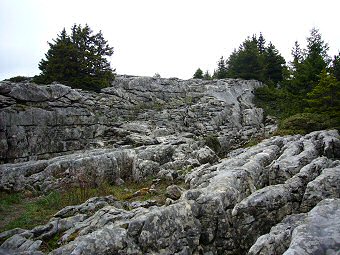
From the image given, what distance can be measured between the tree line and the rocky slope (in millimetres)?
2910

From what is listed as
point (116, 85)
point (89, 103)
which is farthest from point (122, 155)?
point (116, 85)

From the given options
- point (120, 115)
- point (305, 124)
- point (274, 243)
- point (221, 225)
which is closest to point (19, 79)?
point (120, 115)

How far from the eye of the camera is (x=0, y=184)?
1998cm

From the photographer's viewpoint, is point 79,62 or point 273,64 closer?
point 79,62

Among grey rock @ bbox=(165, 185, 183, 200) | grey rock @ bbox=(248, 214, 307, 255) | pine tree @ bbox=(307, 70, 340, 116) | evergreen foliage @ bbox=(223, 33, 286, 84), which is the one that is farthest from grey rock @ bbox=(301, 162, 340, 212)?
evergreen foliage @ bbox=(223, 33, 286, 84)

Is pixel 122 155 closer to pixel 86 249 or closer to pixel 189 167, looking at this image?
pixel 189 167

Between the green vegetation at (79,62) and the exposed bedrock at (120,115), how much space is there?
2.25 m

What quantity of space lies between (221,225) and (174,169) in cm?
1173

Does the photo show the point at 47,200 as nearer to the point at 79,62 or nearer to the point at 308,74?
the point at 79,62

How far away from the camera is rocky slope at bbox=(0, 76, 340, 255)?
890 centimetres

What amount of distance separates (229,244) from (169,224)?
2195mm

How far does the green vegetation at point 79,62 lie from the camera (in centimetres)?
3466

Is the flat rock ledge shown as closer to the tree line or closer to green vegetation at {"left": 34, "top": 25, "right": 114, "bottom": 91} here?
→ the tree line

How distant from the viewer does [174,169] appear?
70.3ft
